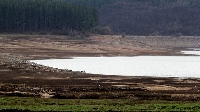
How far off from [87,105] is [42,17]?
126 meters

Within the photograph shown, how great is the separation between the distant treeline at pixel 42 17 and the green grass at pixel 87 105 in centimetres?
11271

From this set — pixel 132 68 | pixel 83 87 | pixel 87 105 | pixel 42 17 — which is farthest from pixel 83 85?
pixel 42 17

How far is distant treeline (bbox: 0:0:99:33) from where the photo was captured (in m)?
147

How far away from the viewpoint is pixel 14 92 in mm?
38531

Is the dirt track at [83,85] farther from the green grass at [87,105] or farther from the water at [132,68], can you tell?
the water at [132,68]

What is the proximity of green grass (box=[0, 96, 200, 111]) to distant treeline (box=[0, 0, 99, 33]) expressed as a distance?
370 feet

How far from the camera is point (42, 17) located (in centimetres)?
15562

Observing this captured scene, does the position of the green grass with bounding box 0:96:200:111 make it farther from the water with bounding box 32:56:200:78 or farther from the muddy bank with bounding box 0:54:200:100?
the water with bounding box 32:56:200:78

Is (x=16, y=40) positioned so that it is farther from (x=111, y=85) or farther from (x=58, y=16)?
(x=111, y=85)

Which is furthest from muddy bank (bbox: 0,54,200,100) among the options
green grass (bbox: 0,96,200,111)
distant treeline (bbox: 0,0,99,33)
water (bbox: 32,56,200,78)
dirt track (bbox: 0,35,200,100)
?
distant treeline (bbox: 0,0,99,33)

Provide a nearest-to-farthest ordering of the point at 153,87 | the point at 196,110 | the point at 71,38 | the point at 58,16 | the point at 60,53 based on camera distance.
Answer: the point at 196,110
the point at 153,87
the point at 60,53
the point at 71,38
the point at 58,16

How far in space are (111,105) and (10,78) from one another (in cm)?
2168

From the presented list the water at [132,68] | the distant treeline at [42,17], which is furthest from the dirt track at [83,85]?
the distant treeline at [42,17]

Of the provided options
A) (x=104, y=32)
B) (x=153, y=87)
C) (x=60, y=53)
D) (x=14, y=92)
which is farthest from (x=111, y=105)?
(x=104, y=32)
